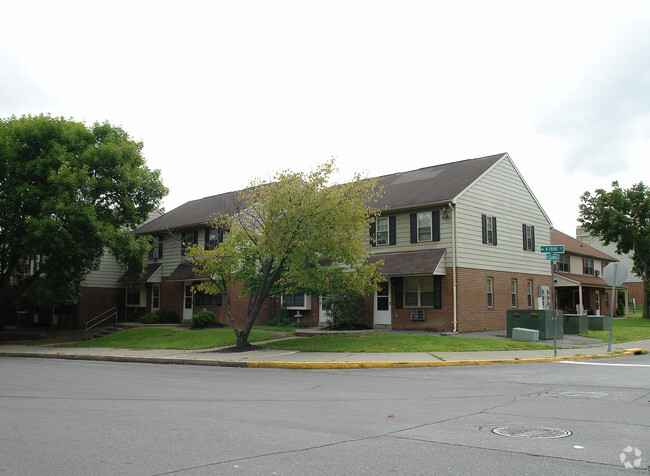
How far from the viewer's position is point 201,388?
11.4m

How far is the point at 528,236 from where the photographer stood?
29562mm

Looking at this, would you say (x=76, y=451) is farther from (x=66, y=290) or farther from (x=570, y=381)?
(x=66, y=290)

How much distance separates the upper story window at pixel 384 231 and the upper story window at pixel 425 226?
108 centimetres

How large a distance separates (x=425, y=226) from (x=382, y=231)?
7.64 ft

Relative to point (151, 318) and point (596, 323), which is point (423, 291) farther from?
point (151, 318)

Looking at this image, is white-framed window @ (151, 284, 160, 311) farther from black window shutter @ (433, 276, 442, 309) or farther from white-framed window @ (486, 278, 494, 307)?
white-framed window @ (486, 278, 494, 307)

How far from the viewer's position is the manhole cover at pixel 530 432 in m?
6.65

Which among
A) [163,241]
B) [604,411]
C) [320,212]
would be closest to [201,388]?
[604,411]

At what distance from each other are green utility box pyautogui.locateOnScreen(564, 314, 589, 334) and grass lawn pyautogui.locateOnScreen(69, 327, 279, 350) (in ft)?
41.2

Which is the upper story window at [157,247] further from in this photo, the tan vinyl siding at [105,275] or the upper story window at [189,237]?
the tan vinyl siding at [105,275]

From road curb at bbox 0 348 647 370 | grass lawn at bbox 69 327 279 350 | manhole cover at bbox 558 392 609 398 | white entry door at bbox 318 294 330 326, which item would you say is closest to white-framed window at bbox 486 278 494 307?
white entry door at bbox 318 294 330 326

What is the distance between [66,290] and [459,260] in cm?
2093

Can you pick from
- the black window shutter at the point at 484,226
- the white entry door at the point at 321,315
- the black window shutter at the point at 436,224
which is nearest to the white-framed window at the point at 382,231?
the black window shutter at the point at 436,224

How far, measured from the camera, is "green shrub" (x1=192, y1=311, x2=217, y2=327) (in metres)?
29.8
